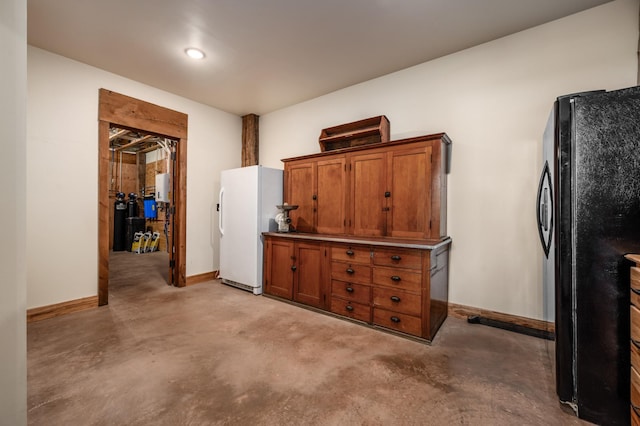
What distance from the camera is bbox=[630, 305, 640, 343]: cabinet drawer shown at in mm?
1314

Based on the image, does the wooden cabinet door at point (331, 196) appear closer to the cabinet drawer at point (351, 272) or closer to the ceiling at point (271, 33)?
the cabinet drawer at point (351, 272)

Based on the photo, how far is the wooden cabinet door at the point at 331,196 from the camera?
3.44 m

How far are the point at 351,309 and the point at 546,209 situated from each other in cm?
191

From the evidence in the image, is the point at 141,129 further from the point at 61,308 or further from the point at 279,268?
the point at 279,268

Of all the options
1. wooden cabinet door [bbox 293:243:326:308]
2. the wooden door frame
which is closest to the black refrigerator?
wooden cabinet door [bbox 293:243:326:308]

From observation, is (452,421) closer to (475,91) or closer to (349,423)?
(349,423)

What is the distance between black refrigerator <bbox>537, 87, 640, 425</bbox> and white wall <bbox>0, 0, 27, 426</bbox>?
97.1 inches

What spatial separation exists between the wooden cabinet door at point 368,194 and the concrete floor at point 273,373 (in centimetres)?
108

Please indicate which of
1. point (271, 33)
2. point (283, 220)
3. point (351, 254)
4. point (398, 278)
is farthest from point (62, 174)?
point (398, 278)

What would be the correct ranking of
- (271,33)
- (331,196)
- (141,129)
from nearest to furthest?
1. (271,33)
2. (331,196)
3. (141,129)

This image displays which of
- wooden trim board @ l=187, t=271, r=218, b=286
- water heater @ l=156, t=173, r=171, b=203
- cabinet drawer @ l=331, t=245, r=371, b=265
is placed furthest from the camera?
water heater @ l=156, t=173, r=171, b=203

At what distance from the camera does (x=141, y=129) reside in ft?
12.2

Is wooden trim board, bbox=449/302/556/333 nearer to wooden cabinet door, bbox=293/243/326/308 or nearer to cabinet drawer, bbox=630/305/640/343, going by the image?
cabinet drawer, bbox=630/305/640/343

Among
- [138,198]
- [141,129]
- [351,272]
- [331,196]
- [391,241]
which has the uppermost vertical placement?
[141,129]
